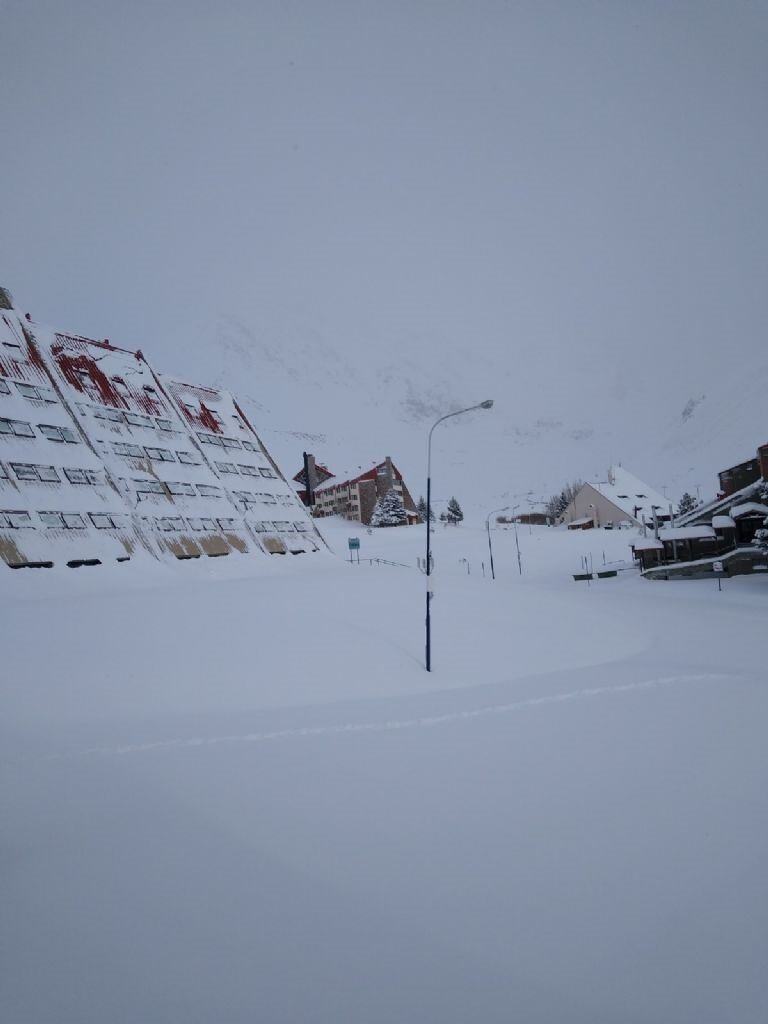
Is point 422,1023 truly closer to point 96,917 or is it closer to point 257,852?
point 257,852

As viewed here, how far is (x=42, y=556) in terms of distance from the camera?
80.3ft

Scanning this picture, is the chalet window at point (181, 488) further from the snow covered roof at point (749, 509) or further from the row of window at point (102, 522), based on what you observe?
the snow covered roof at point (749, 509)

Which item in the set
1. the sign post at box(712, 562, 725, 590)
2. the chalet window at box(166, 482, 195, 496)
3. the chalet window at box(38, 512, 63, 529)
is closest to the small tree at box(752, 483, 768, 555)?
the sign post at box(712, 562, 725, 590)

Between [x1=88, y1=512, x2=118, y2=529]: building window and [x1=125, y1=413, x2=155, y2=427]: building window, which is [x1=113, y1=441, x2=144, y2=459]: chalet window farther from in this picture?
[x1=88, y1=512, x2=118, y2=529]: building window

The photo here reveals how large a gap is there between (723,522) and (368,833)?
153ft

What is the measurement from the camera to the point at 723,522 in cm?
4447

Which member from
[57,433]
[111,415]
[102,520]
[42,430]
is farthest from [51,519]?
[111,415]

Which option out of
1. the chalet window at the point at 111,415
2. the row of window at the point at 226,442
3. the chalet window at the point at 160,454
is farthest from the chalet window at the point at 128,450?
the row of window at the point at 226,442

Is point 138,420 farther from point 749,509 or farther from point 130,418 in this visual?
point 749,509

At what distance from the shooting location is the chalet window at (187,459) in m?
35.4

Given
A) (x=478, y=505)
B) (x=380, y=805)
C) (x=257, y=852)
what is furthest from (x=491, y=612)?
(x=478, y=505)

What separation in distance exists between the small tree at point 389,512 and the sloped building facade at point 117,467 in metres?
42.7

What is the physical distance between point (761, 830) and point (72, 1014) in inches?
333

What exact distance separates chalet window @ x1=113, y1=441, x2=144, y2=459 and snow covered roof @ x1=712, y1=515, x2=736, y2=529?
44.6 meters
